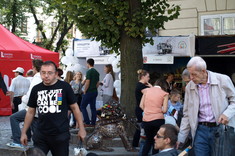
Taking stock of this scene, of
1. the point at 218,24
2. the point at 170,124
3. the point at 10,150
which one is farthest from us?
the point at 218,24

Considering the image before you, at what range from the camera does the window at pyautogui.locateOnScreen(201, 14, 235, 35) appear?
15575 mm

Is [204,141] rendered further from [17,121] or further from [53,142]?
[17,121]

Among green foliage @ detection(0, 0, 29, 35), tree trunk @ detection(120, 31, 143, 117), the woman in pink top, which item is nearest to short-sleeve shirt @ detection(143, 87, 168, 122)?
the woman in pink top

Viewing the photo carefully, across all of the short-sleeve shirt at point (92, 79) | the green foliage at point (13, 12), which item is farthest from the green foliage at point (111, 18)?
the green foliage at point (13, 12)

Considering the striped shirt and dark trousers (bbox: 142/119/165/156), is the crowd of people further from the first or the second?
dark trousers (bbox: 142/119/165/156)

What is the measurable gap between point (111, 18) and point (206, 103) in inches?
223

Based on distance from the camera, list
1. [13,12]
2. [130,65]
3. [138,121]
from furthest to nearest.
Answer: [13,12] < [130,65] < [138,121]

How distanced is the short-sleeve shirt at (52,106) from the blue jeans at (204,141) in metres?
1.68

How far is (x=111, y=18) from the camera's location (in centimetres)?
1025

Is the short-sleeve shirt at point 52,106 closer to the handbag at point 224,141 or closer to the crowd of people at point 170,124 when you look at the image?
the crowd of people at point 170,124

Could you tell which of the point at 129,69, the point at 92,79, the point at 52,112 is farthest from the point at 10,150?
the point at 92,79

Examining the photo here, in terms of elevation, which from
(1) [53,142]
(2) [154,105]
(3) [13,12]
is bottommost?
(1) [53,142]

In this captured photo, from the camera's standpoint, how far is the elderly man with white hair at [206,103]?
4.86 meters

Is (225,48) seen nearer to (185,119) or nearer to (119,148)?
(119,148)
